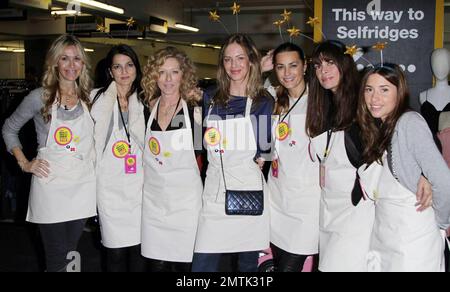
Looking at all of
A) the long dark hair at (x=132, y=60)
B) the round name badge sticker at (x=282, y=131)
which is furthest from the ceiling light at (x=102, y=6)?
the round name badge sticker at (x=282, y=131)

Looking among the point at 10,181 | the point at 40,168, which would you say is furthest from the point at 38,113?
the point at 10,181

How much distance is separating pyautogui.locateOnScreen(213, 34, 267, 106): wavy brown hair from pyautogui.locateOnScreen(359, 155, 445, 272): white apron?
34.4 inches

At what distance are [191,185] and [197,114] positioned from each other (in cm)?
40

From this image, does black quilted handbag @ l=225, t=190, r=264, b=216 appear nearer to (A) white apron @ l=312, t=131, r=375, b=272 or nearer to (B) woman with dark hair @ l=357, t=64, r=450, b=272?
(A) white apron @ l=312, t=131, r=375, b=272

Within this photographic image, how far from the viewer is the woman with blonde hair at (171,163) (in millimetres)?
2787

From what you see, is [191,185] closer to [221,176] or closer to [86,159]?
[221,176]

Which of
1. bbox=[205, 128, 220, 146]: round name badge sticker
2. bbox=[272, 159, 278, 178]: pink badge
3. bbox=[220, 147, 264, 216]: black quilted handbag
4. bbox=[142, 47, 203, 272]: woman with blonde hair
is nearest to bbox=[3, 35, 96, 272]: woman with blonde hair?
bbox=[142, 47, 203, 272]: woman with blonde hair

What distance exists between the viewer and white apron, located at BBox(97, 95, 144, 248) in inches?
115

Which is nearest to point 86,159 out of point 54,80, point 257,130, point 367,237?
point 54,80

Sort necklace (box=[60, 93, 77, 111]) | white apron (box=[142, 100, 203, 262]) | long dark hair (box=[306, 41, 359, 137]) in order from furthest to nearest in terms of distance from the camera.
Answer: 1. necklace (box=[60, 93, 77, 111])
2. white apron (box=[142, 100, 203, 262])
3. long dark hair (box=[306, 41, 359, 137])

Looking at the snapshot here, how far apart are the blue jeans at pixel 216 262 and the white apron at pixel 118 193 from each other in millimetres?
442

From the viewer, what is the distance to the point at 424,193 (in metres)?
2.09

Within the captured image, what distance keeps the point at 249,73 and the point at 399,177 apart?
3.45 feet

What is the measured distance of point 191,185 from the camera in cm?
280
